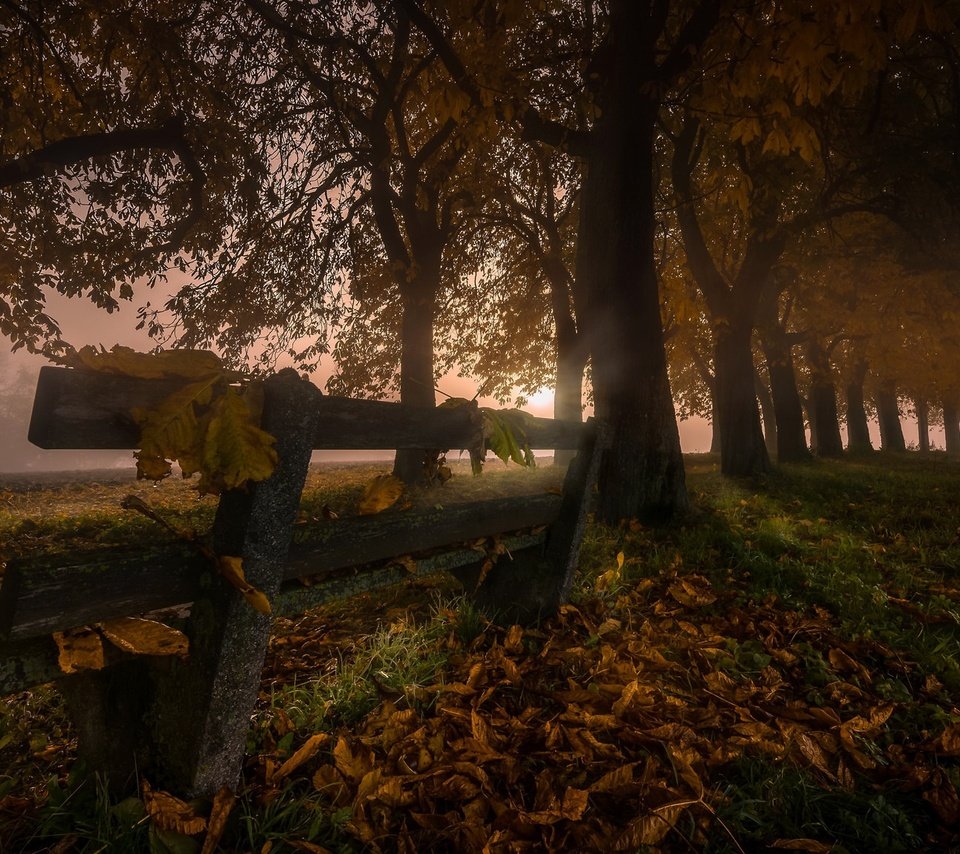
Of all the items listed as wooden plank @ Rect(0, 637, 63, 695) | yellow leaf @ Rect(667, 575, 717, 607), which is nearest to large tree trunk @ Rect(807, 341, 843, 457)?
yellow leaf @ Rect(667, 575, 717, 607)

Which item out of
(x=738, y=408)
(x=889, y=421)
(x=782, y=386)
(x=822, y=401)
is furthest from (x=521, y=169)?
(x=889, y=421)

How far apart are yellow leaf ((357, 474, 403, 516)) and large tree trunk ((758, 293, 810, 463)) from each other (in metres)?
12.9

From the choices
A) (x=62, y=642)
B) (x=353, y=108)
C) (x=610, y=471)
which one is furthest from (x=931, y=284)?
(x=62, y=642)

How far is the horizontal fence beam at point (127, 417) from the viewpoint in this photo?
3.71 feet

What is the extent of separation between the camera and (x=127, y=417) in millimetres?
1245

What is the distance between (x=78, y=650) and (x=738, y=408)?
32.9 ft

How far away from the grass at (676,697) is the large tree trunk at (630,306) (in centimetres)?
91

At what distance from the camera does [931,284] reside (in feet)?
37.2

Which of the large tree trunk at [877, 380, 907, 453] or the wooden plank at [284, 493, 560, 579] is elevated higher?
the large tree trunk at [877, 380, 907, 453]

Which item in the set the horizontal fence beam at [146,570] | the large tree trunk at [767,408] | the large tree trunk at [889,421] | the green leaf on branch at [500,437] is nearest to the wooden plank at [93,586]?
the horizontal fence beam at [146,570]

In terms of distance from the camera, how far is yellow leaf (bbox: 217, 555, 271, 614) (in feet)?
4.58

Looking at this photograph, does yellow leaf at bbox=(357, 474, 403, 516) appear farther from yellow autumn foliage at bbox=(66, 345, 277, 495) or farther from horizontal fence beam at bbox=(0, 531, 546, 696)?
yellow autumn foliage at bbox=(66, 345, 277, 495)

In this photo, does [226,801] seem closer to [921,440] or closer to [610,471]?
[610,471]

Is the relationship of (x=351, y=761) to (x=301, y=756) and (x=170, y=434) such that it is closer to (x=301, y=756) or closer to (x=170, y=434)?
(x=301, y=756)
